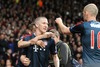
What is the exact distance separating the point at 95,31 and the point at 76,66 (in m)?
1.87

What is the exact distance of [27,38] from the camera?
24.8 feet

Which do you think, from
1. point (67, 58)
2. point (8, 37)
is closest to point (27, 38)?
point (67, 58)

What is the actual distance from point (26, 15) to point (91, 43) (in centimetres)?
1608

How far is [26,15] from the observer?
22.6 metres

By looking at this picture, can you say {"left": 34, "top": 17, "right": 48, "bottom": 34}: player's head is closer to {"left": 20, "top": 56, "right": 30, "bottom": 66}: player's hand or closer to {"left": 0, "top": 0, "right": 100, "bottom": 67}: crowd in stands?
{"left": 20, "top": 56, "right": 30, "bottom": 66}: player's hand

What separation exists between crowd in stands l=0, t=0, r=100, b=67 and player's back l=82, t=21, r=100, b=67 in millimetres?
7746

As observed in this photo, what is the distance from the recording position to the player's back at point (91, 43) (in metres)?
6.69

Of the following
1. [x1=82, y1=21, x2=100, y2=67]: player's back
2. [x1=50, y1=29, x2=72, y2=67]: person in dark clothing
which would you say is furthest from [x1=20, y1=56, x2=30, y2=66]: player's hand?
[x1=82, y1=21, x2=100, y2=67]: player's back

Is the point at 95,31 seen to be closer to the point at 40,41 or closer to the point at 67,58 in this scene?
the point at 40,41

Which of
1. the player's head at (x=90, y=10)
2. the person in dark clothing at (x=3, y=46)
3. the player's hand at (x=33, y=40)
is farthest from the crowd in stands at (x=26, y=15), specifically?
the player's head at (x=90, y=10)

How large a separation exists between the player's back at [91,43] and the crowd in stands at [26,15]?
775 cm

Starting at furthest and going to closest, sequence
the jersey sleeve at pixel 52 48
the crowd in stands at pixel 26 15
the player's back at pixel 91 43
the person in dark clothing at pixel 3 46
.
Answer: the crowd in stands at pixel 26 15, the person in dark clothing at pixel 3 46, the jersey sleeve at pixel 52 48, the player's back at pixel 91 43

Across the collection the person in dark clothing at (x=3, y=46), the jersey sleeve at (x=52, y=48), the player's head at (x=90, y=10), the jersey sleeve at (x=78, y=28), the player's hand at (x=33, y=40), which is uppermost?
the player's head at (x=90, y=10)

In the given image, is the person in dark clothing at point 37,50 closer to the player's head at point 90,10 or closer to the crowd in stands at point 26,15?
the player's head at point 90,10
